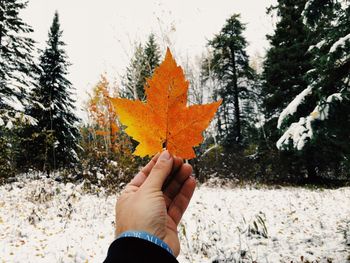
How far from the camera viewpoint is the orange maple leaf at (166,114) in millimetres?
894

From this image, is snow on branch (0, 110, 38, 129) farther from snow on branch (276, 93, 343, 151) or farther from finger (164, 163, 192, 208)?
finger (164, 163, 192, 208)

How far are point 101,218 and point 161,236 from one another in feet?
19.3

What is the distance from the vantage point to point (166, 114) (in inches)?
36.3

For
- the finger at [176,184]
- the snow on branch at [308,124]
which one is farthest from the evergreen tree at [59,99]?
the finger at [176,184]

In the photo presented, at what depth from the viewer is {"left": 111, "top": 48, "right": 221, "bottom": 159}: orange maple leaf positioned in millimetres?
894

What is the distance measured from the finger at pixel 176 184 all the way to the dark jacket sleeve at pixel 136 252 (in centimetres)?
38

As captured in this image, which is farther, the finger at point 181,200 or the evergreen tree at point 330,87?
the evergreen tree at point 330,87

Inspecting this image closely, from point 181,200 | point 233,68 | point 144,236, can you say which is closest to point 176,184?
point 181,200

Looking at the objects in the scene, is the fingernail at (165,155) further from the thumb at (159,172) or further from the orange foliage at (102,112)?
the orange foliage at (102,112)

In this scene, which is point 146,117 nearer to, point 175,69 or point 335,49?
point 175,69

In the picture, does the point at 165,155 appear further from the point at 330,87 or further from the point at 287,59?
the point at 287,59

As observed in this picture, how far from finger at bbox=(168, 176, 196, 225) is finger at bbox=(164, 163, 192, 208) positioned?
2 cm

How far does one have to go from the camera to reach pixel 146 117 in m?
0.93

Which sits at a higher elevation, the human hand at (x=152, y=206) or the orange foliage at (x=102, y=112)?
the orange foliage at (x=102, y=112)
